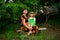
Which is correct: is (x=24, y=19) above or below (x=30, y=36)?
above

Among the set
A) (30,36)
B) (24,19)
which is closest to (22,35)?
(30,36)

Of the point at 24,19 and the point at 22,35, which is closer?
the point at 22,35

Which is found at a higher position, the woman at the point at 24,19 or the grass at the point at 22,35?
the woman at the point at 24,19

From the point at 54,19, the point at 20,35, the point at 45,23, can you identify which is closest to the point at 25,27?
the point at 20,35

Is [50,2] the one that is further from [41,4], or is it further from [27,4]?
[27,4]

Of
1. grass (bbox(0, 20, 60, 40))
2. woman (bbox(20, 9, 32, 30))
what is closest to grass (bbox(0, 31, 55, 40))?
grass (bbox(0, 20, 60, 40))

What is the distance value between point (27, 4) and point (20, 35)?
129 centimetres

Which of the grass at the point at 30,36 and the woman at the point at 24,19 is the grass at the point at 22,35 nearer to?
the grass at the point at 30,36

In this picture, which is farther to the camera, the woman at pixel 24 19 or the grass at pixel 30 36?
the woman at pixel 24 19

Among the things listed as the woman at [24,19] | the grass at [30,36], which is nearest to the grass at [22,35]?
the grass at [30,36]

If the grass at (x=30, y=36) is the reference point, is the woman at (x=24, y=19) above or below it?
above

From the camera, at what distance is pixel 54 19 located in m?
13.2

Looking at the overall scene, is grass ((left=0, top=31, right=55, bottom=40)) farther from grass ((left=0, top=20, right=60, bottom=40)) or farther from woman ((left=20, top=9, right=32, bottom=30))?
woman ((left=20, top=9, right=32, bottom=30))

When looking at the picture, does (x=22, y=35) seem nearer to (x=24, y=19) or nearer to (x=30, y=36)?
(x=30, y=36)
